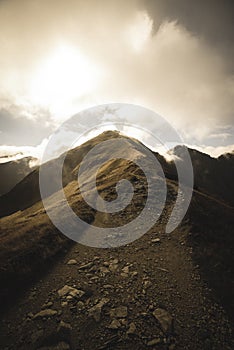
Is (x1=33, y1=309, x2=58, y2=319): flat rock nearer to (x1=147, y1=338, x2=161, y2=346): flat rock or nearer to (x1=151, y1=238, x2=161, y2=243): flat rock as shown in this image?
(x1=147, y1=338, x2=161, y2=346): flat rock

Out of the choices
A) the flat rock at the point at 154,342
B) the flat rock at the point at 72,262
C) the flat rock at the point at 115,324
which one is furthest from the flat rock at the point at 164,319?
the flat rock at the point at 72,262

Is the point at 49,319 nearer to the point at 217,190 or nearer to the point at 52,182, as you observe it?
the point at 52,182

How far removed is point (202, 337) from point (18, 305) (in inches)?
438

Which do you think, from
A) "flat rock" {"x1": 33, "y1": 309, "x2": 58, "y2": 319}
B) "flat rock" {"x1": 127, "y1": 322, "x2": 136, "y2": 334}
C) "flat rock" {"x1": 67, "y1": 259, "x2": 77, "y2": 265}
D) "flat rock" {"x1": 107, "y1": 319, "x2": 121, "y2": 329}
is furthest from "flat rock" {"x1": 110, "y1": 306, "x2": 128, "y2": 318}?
"flat rock" {"x1": 67, "y1": 259, "x2": 77, "y2": 265}

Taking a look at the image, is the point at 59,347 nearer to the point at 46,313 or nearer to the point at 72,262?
the point at 46,313

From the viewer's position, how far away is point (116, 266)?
699 inches

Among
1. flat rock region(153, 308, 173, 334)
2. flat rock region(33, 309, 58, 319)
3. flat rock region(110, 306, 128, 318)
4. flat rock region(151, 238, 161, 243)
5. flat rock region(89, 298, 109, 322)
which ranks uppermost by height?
flat rock region(151, 238, 161, 243)

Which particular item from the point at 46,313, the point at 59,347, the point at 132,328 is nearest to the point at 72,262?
the point at 46,313

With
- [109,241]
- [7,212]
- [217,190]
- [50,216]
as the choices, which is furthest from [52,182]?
[217,190]

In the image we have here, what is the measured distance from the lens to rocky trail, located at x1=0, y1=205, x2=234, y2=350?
1152 centimetres

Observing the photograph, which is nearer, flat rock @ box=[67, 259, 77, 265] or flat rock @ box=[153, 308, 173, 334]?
flat rock @ box=[153, 308, 173, 334]

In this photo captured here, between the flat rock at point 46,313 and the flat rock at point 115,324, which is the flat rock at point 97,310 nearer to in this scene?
the flat rock at point 115,324

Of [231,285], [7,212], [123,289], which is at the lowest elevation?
[7,212]

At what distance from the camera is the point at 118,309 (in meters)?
13.4
